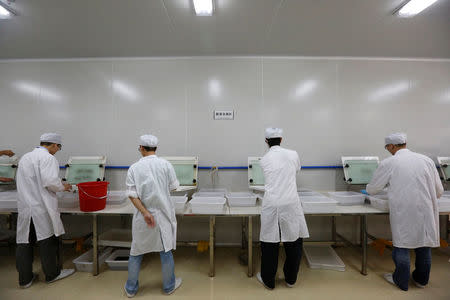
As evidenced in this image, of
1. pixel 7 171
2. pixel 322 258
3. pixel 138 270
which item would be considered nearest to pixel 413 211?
pixel 322 258

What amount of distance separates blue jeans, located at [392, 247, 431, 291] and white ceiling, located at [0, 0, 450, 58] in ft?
7.53

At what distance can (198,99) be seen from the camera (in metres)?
2.69

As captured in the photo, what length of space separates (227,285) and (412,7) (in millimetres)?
3208

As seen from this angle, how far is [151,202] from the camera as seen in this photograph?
1611 mm

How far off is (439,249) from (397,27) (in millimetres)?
2819

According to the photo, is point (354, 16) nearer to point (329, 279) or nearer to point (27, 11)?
point (329, 279)

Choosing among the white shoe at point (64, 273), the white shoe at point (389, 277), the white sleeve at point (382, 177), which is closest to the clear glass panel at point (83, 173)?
the white shoe at point (64, 273)

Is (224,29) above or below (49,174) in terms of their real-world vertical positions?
above

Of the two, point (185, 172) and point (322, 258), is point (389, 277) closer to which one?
point (322, 258)

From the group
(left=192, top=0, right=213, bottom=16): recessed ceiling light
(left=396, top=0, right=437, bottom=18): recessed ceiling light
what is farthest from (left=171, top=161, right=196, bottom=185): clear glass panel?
(left=396, top=0, right=437, bottom=18): recessed ceiling light

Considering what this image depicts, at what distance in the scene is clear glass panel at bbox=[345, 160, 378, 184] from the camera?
2.44m

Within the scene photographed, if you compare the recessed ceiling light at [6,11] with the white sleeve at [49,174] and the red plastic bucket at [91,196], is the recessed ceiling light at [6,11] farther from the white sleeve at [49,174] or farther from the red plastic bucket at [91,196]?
the red plastic bucket at [91,196]

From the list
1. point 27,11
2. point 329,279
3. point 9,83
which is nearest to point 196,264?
point 329,279

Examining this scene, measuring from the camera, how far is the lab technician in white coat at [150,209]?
160 centimetres
